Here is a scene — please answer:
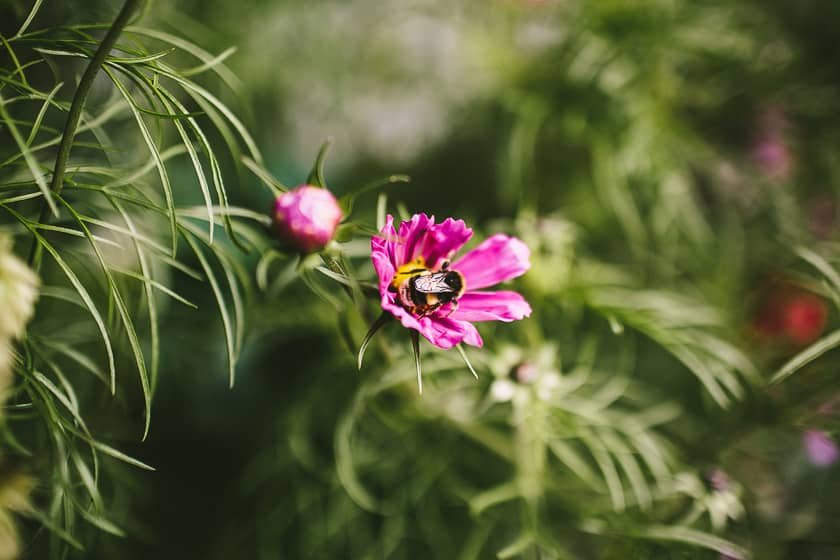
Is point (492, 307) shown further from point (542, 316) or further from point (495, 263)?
point (542, 316)

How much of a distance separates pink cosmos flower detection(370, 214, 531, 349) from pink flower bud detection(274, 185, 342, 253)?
32mm

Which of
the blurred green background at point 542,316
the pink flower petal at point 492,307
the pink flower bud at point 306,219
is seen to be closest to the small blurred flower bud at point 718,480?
the blurred green background at point 542,316

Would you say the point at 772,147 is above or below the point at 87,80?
above

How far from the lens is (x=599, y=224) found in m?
0.88

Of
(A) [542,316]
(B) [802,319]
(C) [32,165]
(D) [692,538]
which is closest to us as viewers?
(C) [32,165]

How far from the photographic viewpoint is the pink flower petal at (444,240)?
41 cm

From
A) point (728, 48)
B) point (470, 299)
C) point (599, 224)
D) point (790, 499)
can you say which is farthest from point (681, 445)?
point (728, 48)

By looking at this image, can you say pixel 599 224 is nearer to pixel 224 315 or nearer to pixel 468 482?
pixel 468 482

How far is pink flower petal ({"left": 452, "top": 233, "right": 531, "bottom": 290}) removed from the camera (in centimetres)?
44

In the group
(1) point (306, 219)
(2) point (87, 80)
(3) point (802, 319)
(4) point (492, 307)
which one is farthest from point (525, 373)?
(3) point (802, 319)

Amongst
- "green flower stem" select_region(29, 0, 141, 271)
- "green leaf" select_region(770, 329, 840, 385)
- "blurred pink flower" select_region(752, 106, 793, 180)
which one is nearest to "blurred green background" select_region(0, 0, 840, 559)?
"blurred pink flower" select_region(752, 106, 793, 180)

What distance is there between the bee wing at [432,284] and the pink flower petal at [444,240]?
0.09ft

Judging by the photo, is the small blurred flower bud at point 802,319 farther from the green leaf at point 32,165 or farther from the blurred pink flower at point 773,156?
the green leaf at point 32,165

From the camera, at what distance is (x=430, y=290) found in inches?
15.8
